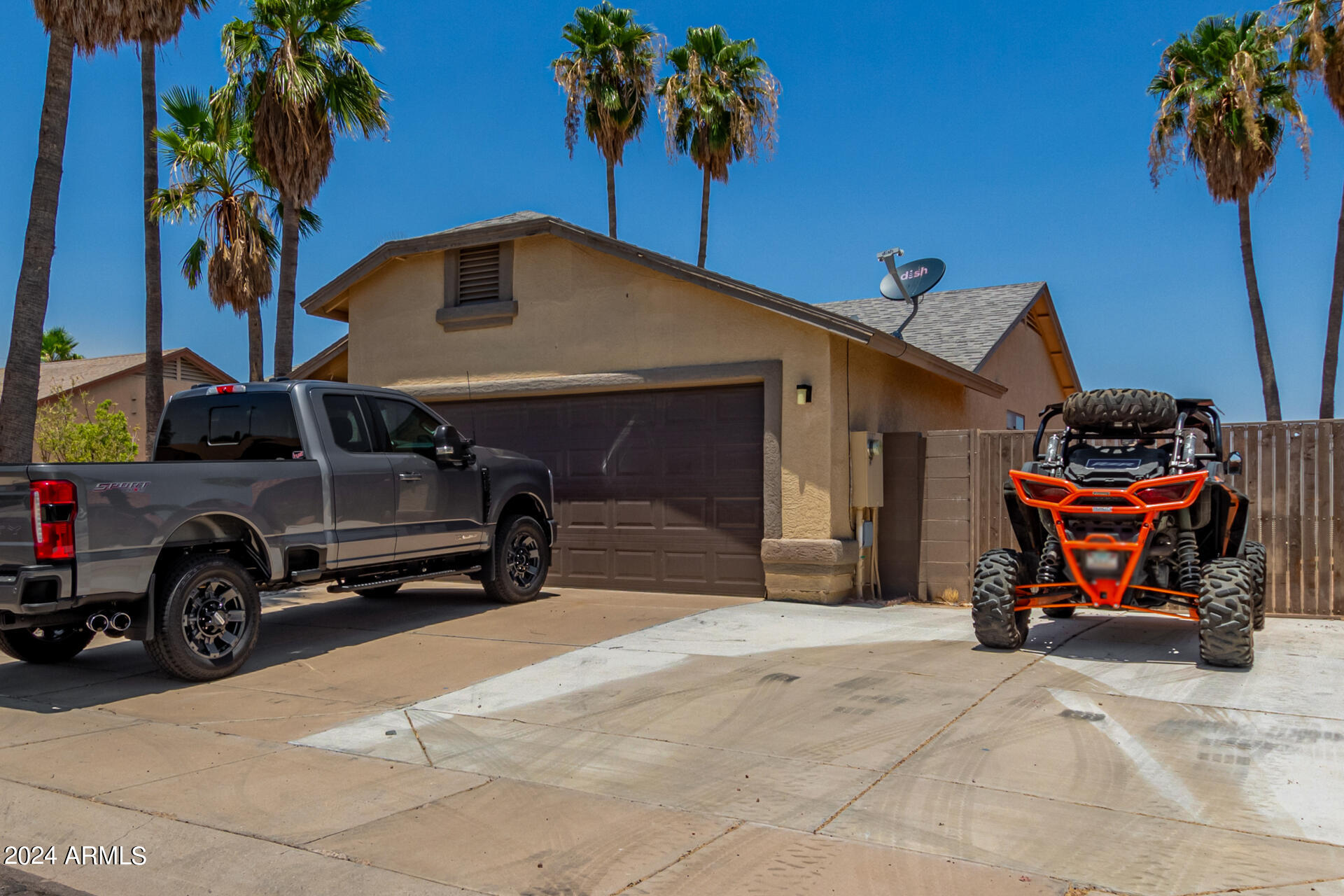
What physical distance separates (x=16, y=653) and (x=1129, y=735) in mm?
8071

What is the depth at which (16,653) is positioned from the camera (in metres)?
8.05

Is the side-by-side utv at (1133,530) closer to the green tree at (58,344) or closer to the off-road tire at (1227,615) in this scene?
the off-road tire at (1227,615)

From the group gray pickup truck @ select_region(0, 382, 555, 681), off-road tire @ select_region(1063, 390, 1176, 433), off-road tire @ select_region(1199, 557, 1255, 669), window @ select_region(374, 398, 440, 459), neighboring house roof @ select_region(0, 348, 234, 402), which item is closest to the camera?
gray pickup truck @ select_region(0, 382, 555, 681)

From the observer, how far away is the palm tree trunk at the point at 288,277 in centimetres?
1524

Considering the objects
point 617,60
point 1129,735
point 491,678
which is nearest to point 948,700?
point 1129,735

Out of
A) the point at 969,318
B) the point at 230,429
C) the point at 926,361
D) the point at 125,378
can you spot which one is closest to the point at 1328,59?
the point at 969,318

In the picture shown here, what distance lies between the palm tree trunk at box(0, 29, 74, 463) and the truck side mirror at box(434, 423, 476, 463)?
4959 mm

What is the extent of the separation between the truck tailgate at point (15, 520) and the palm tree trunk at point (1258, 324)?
23.6 metres

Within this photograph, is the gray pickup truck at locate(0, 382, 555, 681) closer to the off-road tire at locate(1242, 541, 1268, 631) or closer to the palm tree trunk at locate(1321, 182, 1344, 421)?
the off-road tire at locate(1242, 541, 1268, 631)

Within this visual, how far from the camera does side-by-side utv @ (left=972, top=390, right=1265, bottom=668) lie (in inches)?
285

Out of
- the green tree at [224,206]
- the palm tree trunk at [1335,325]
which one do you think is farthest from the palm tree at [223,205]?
the palm tree trunk at [1335,325]

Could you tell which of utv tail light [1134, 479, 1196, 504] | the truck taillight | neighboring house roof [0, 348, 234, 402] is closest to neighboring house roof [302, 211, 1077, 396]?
utv tail light [1134, 479, 1196, 504]

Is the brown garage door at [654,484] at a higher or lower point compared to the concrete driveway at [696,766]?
higher

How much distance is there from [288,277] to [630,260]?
253 inches
